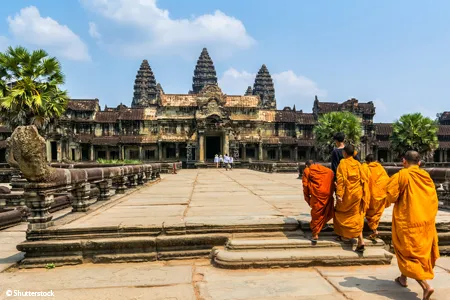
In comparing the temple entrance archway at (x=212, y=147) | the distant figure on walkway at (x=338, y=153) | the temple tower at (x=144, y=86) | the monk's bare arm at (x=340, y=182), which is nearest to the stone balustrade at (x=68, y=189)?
the monk's bare arm at (x=340, y=182)

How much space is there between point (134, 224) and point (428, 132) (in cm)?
3780

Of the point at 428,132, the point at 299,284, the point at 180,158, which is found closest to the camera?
the point at 299,284

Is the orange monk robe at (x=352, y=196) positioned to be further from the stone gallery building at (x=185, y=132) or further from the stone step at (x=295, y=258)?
the stone gallery building at (x=185, y=132)

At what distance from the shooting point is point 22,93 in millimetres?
16047

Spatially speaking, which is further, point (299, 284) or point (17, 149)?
point (17, 149)

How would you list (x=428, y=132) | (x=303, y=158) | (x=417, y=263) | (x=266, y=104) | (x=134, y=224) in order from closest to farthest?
(x=417, y=263) < (x=134, y=224) < (x=428, y=132) < (x=303, y=158) < (x=266, y=104)

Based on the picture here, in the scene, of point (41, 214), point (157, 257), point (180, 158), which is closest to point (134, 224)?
point (157, 257)

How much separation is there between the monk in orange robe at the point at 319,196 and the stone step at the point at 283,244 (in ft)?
0.44

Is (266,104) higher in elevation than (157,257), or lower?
higher

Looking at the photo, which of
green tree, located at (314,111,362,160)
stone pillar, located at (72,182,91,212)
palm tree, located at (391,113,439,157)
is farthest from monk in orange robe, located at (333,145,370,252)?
palm tree, located at (391,113,439,157)

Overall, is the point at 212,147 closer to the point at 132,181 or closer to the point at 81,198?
the point at 132,181

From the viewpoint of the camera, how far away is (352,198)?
4773 millimetres

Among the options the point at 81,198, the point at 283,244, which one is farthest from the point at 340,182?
the point at 81,198

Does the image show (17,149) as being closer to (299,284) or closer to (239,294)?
(239,294)
